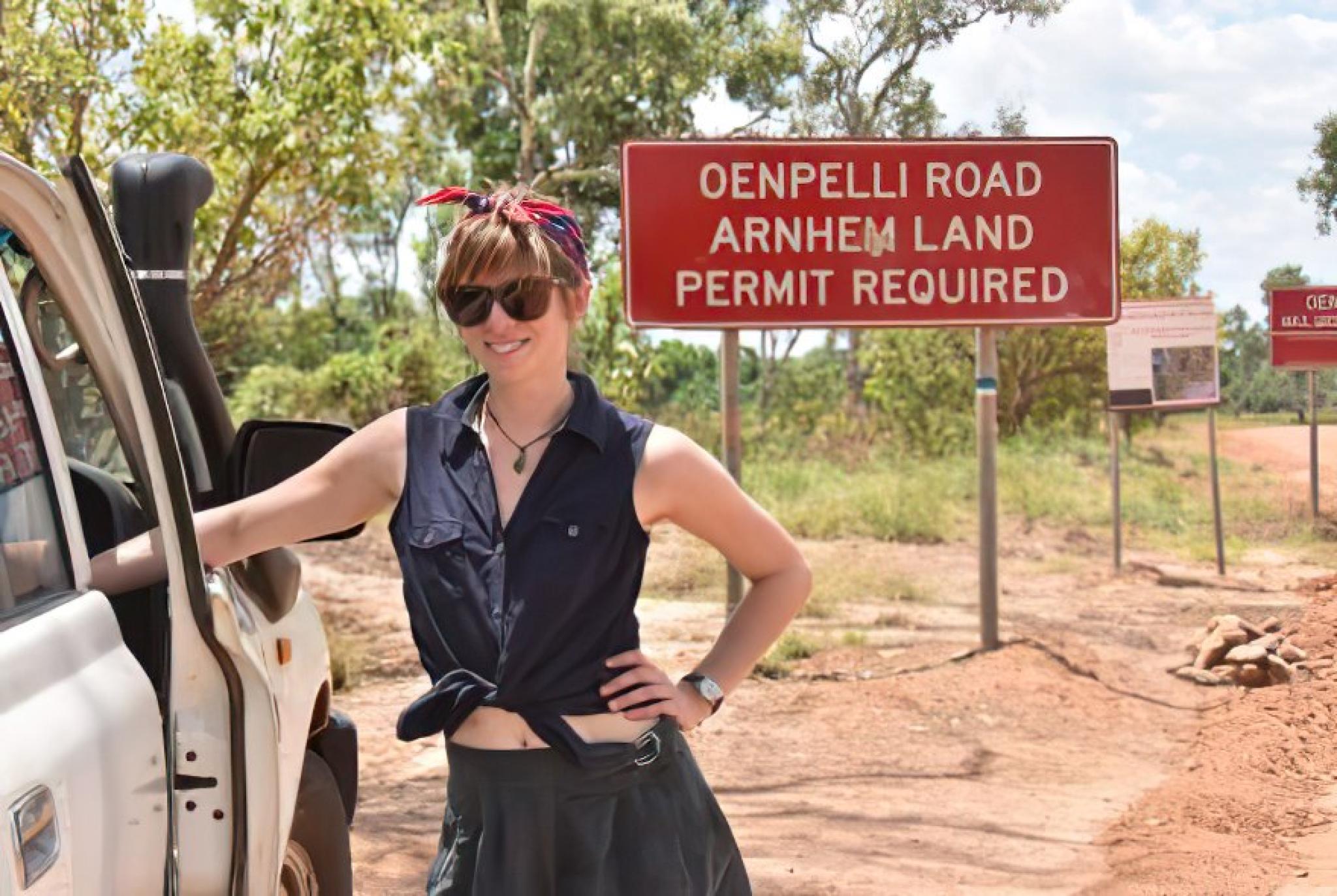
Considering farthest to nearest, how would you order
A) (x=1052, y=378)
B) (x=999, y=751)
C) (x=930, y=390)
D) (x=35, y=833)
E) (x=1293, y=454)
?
1. (x=930, y=390)
2. (x=1052, y=378)
3. (x=1293, y=454)
4. (x=999, y=751)
5. (x=35, y=833)

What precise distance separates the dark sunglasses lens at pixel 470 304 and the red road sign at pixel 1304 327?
594cm

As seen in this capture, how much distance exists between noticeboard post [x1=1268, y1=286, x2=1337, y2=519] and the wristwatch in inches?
224

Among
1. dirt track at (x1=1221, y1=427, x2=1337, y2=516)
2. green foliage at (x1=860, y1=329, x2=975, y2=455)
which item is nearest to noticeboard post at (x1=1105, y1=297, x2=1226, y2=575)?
dirt track at (x1=1221, y1=427, x2=1337, y2=516)

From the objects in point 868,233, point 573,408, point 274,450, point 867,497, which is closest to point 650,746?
point 573,408

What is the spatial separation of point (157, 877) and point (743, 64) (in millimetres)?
8140

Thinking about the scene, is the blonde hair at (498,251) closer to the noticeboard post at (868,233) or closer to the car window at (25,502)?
the car window at (25,502)

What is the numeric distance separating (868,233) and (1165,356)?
161cm

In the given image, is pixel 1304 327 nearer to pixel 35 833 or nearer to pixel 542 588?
pixel 542 588

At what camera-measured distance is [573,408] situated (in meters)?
2.33

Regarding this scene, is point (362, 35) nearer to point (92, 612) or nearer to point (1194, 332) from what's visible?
point (1194, 332)

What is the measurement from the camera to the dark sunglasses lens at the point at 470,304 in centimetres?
229

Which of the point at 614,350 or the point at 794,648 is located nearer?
the point at 794,648

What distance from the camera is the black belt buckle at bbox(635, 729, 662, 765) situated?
90.7 inches

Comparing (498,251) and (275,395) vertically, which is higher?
(275,395)
